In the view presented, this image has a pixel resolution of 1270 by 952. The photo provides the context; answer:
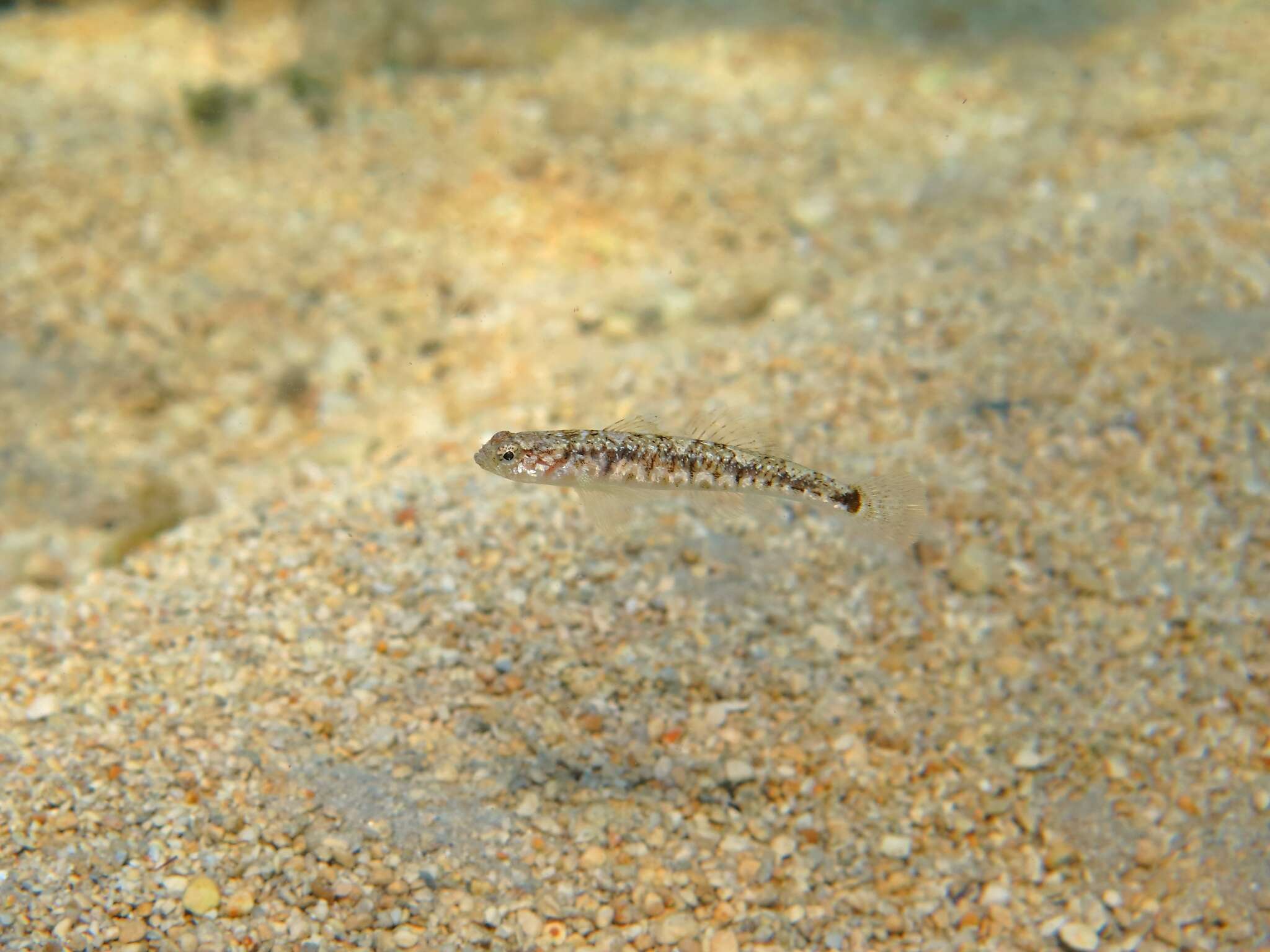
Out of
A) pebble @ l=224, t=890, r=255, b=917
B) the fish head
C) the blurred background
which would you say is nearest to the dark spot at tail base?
the fish head

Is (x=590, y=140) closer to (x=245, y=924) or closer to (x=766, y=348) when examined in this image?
(x=766, y=348)

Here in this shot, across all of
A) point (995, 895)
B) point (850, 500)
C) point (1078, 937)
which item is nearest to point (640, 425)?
point (850, 500)

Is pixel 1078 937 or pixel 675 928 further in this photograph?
pixel 1078 937

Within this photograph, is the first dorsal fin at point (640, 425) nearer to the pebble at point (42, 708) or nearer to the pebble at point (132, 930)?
the pebble at point (132, 930)

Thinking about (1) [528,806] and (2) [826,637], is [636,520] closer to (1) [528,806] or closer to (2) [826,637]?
(2) [826,637]

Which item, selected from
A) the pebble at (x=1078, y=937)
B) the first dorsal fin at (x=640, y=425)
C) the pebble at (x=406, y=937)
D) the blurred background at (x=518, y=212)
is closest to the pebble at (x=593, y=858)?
the pebble at (x=406, y=937)
